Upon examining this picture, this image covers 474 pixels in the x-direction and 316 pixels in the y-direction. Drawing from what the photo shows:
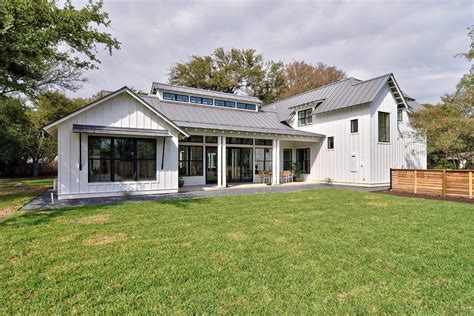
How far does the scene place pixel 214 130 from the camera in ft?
42.3

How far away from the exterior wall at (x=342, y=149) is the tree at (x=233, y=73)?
18.0 meters

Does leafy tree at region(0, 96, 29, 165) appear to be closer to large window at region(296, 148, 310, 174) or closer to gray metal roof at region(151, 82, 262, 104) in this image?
gray metal roof at region(151, 82, 262, 104)

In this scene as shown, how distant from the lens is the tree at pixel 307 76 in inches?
1275

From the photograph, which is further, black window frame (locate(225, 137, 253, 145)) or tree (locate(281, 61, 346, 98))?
tree (locate(281, 61, 346, 98))

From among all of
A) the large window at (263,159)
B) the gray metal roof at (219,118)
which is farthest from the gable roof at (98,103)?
the large window at (263,159)

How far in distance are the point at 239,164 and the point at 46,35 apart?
1076 centimetres

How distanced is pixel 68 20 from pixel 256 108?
42.5 ft

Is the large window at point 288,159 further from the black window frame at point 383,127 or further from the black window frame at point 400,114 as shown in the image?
the black window frame at point 400,114

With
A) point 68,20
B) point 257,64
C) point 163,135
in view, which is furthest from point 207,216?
point 257,64

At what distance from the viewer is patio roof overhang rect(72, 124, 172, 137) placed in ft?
30.7

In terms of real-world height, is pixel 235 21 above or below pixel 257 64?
below

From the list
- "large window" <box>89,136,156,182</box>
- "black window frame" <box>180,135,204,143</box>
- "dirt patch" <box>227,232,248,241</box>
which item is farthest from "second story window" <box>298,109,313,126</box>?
"dirt patch" <box>227,232,248,241</box>

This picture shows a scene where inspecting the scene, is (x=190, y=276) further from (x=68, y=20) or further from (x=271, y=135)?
(x=271, y=135)

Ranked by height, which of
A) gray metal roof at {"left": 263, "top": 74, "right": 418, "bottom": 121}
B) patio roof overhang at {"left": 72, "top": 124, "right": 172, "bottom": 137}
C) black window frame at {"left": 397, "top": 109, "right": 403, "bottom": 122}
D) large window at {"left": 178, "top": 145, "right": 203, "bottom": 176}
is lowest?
large window at {"left": 178, "top": 145, "right": 203, "bottom": 176}
